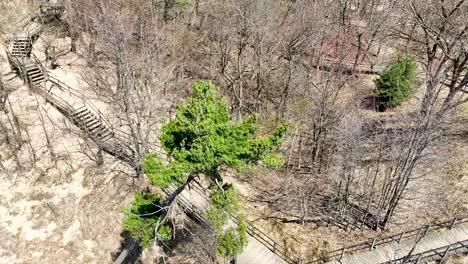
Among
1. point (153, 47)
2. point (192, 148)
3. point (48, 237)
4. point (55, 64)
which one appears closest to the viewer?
point (192, 148)

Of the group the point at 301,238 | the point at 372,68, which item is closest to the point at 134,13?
the point at 301,238

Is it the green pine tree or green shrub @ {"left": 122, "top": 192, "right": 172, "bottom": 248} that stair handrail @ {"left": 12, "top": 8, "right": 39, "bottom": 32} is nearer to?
green shrub @ {"left": 122, "top": 192, "right": 172, "bottom": 248}

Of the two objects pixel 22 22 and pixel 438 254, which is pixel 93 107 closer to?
pixel 22 22

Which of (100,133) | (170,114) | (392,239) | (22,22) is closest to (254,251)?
(392,239)

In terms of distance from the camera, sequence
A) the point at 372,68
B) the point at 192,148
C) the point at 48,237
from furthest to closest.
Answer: the point at 372,68
the point at 48,237
the point at 192,148

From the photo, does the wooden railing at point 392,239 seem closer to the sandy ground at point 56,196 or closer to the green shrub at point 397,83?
the green shrub at point 397,83

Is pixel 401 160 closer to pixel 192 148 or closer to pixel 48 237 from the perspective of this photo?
pixel 192 148

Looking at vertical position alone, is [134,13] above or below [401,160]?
above
